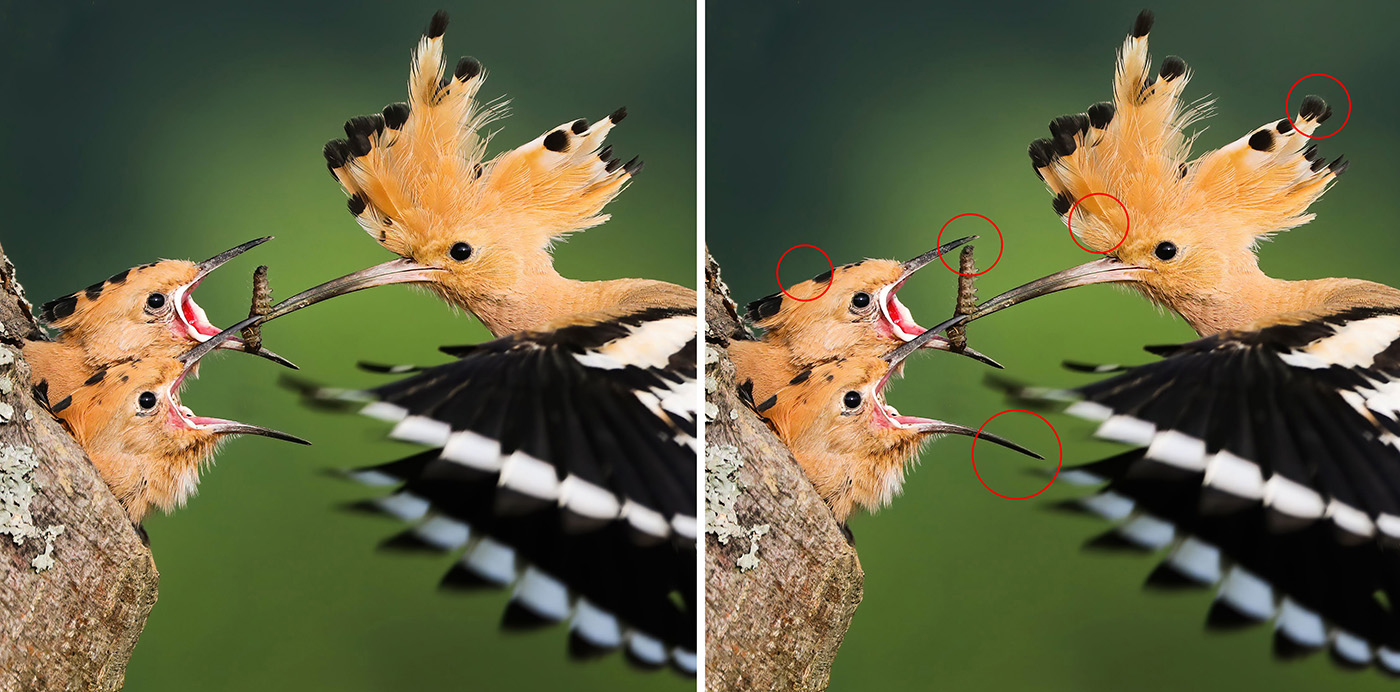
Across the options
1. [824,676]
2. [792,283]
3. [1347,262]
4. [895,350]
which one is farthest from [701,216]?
[1347,262]

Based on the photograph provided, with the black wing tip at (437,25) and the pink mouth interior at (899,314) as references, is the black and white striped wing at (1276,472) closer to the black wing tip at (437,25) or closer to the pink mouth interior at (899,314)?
the pink mouth interior at (899,314)

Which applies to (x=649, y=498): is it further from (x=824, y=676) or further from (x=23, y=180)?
(x=23, y=180)

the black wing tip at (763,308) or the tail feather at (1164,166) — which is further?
the black wing tip at (763,308)

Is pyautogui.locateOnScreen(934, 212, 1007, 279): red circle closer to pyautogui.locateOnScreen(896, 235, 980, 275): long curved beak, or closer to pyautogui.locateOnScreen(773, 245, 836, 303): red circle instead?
pyautogui.locateOnScreen(896, 235, 980, 275): long curved beak

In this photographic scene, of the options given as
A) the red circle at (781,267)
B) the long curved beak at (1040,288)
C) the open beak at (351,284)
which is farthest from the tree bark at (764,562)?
the open beak at (351,284)

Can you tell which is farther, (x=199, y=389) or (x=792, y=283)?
(x=792, y=283)

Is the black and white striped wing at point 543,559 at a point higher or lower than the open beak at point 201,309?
lower
